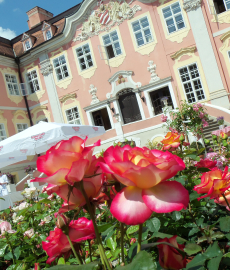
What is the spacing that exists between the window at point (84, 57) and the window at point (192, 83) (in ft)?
17.4

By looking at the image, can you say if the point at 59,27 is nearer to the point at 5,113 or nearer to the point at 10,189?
the point at 5,113

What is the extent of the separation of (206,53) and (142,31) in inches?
139

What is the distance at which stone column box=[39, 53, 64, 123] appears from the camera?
16.0 meters

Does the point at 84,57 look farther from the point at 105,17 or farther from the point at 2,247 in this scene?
the point at 2,247

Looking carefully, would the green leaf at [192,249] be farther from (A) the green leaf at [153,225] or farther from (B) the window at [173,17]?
(B) the window at [173,17]

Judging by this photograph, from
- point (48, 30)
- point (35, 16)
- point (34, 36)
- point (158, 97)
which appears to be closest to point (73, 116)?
point (158, 97)

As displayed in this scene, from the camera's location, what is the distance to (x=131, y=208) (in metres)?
0.51

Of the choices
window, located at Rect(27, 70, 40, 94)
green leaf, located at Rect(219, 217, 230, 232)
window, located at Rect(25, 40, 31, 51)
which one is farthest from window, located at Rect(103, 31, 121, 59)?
green leaf, located at Rect(219, 217, 230, 232)

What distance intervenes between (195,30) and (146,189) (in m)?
13.6

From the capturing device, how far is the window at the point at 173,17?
43.0 ft

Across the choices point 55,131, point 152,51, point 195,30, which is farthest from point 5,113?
point 195,30

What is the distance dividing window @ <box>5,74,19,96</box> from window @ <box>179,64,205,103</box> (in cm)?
1025

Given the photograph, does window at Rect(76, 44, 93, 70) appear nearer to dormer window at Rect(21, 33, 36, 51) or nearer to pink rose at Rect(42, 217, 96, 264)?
dormer window at Rect(21, 33, 36, 51)

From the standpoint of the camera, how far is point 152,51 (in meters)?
13.7
